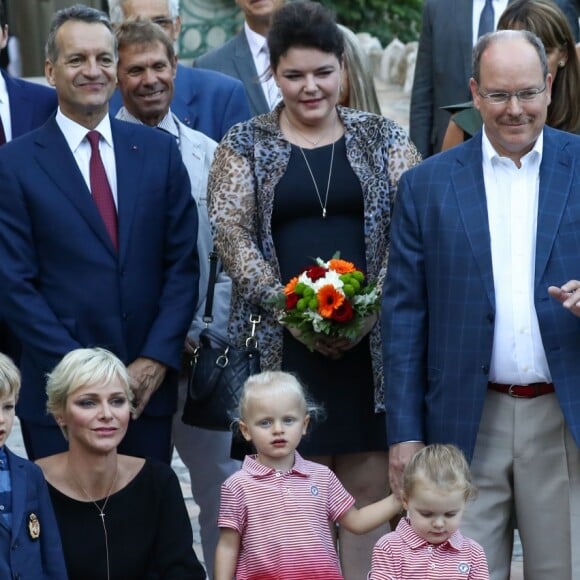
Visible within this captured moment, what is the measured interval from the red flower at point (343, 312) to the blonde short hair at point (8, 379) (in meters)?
1.11

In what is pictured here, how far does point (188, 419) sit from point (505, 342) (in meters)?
1.37

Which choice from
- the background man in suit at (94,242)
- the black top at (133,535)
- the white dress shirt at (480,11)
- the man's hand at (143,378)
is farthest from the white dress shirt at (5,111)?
the white dress shirt at (480,11)

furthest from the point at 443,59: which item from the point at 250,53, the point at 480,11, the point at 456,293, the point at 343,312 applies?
the point at 456,293

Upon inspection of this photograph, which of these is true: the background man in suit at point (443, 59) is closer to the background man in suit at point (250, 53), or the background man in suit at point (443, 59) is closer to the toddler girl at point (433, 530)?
the background man in suit at point (250, 53)

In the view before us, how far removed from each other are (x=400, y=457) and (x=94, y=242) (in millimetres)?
1394

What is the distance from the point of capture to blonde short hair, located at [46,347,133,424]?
17.4ft

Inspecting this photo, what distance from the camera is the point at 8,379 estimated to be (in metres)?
5.08

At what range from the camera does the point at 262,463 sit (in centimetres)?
530

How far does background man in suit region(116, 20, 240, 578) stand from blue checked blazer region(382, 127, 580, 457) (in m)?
1.28

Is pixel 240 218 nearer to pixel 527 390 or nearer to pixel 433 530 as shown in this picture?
pixel 527 390

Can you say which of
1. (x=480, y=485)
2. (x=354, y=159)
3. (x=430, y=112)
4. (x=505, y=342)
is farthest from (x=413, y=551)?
(x=430, y=112)

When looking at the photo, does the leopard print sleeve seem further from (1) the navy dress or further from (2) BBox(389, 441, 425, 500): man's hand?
(2) BBox(389, 441, 425, 500): man's hand

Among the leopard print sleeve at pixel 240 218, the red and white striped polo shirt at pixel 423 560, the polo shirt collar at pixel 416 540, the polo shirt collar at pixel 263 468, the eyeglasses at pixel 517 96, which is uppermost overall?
the eyeglasses at pixel 517 96

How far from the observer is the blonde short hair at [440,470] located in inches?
190
